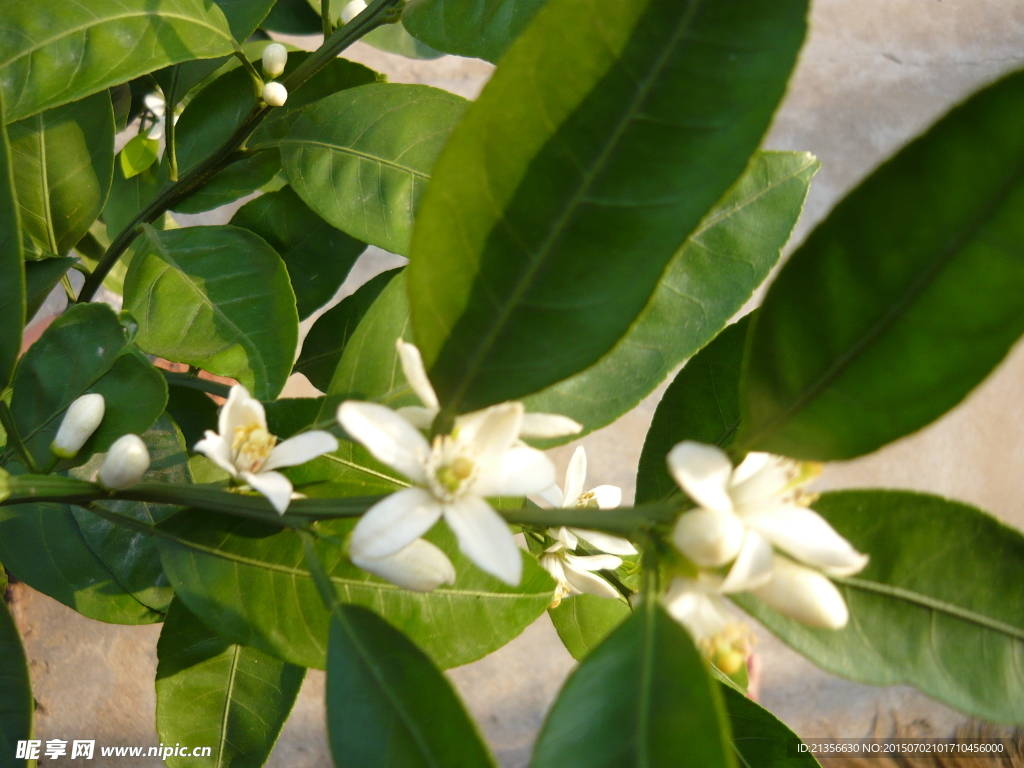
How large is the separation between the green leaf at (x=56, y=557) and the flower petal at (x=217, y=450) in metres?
0.26

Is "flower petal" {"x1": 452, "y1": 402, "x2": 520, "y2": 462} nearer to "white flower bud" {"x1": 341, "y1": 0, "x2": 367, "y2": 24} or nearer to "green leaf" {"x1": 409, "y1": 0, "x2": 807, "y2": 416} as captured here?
"green leaf" {"x1": 409, "y1": 0, "x2": 807, "y2": 416}

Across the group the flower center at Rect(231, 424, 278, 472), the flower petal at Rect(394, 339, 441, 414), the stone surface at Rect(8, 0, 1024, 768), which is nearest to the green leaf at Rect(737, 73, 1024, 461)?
the flower petal at Rect(394, 339, 441, 414)

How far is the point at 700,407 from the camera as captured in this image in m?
0.49

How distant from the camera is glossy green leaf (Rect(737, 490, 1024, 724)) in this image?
0.31m

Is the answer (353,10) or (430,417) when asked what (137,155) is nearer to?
(353,10)

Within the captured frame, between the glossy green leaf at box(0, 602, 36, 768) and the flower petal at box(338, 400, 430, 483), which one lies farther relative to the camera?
the glossy green leaf at box(0, 602, 36, 768)

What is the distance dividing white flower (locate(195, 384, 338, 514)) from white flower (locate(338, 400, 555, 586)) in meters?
0.05

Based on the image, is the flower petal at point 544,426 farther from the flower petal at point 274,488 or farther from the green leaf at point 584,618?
the green leaf at point 584,618

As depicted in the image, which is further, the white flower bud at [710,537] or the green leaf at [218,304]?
the green leaf at [218,304]

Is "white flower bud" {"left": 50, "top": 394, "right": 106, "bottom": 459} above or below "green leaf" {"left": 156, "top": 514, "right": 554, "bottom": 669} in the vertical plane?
above

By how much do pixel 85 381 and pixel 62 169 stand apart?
266 mm

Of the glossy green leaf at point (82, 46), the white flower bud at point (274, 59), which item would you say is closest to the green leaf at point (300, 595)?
the glossy green leaf at point (82, 46)

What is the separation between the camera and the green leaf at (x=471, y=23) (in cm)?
51

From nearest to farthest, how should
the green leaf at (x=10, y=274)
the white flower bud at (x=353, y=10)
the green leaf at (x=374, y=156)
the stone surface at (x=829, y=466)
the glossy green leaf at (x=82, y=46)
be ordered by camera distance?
the green leaf at (x=10, y=274) → the glossy green leaf at (x=82, y=46) → the green leaf at (x=374, y=156) → the white flower bud at (x=353, y=10) → the stone surface at (x=829, y=466)
